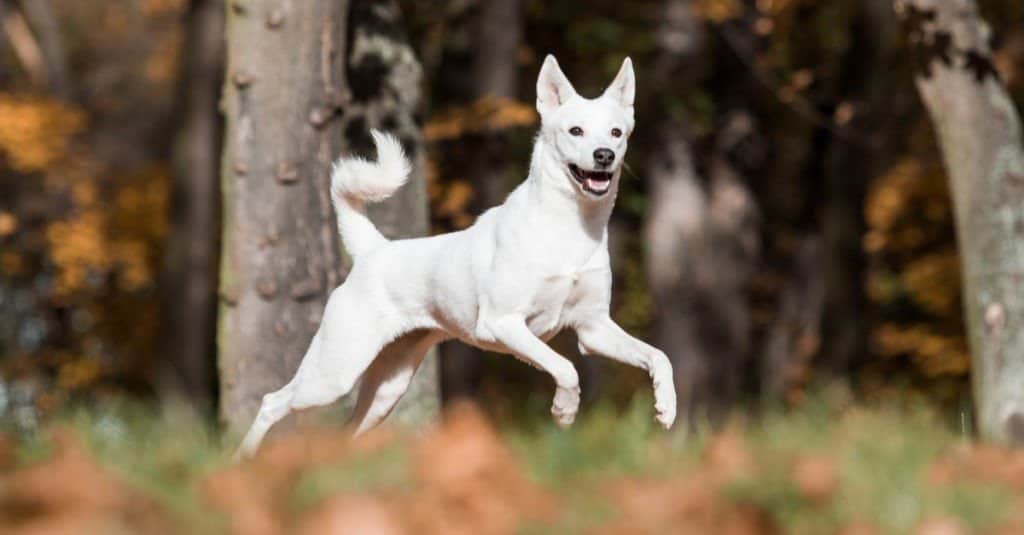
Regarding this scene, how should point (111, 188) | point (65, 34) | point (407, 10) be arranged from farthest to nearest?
point (65, 34)
point (111, 188)
point (407, 10)

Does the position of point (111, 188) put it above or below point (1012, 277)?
above

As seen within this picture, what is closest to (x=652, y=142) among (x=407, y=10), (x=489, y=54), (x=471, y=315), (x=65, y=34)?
(x=489, y=54)

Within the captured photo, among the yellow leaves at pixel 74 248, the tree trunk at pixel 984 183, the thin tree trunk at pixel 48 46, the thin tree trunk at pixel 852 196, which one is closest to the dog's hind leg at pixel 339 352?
the tree trunk at pixel 984 183

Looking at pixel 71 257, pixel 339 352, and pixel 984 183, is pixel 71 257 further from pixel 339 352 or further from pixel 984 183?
pixel 339 352

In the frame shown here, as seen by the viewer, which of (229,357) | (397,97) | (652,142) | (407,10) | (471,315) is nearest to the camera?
(471,315)

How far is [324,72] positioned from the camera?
8164 mm

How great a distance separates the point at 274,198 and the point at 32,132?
10459mm

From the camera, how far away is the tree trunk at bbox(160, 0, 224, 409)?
1658cm

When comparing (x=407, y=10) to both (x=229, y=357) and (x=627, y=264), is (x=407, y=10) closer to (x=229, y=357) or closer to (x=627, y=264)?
(x=229, y=357)

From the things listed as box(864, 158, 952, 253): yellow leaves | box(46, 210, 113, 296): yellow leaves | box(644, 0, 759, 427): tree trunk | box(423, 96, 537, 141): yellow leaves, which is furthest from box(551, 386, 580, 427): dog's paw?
box(46, 210, 113, 296): yellow leaves

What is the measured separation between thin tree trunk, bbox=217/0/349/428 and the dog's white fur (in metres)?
1.20

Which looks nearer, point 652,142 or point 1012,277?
point 1012,277

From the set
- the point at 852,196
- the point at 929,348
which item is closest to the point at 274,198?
the point at 929,348

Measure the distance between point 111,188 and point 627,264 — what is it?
28.6 feet
